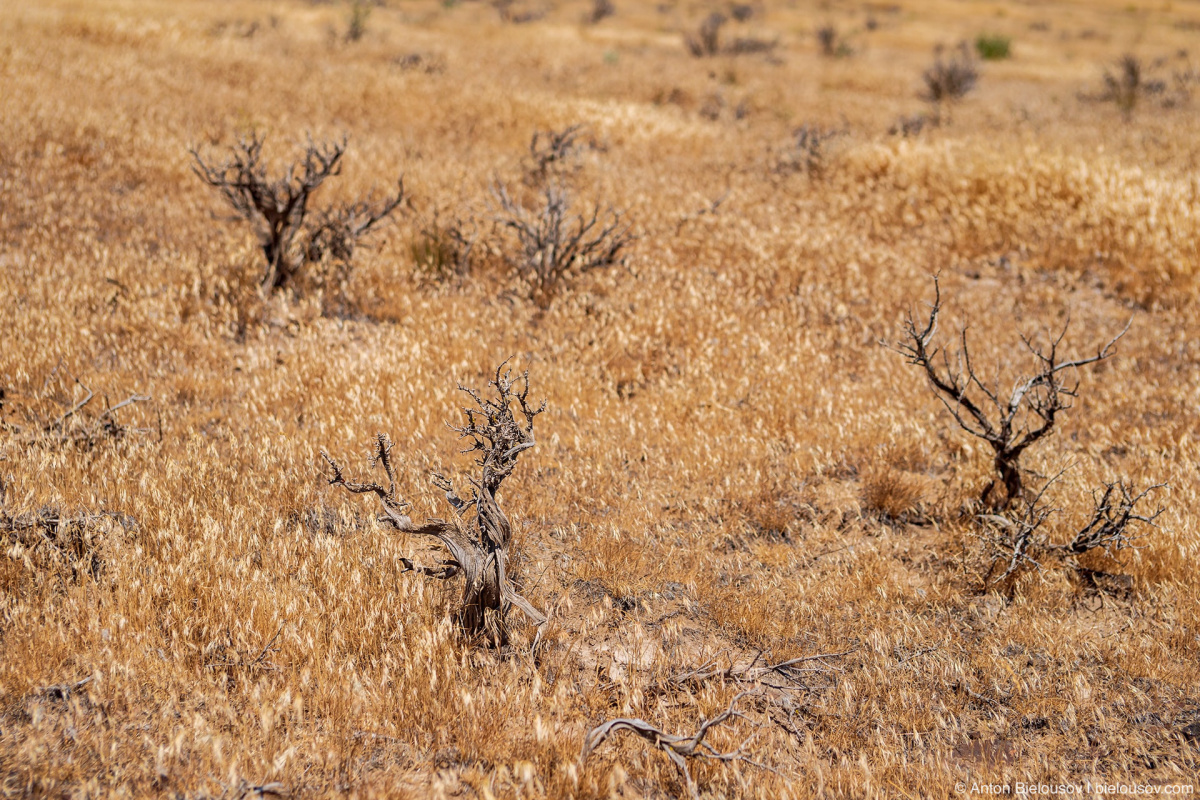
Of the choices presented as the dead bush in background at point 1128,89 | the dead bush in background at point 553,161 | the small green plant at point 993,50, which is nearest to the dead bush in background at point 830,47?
the small green plant at point 993,50

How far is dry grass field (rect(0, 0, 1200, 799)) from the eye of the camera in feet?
8.80

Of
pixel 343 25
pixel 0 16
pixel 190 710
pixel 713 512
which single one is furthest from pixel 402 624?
pixel 343 25

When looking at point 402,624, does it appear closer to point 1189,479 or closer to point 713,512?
point 713,512

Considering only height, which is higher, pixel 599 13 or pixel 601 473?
pixel 599 13

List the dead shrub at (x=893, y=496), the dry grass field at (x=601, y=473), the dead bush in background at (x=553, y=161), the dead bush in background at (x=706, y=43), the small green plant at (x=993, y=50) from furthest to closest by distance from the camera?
the small green plant at (x=993, y=50), the dead bush in background at (x=706, y=43), the dead bush in background at (x=553, y=161), the dead shrub at (x=893, y=496), the dry grass field at (x=601, y=473)

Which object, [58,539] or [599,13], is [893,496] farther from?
[599,13]

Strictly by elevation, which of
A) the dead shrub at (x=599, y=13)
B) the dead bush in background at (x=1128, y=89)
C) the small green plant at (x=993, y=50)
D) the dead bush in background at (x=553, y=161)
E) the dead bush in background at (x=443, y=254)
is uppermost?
the dead shrub at (x=599, y=13)

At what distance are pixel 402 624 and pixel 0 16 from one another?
18090 mm

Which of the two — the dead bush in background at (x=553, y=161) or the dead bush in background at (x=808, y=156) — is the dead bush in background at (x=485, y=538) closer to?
the dead bush in background at (x=553, y=161)

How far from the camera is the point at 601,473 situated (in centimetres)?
442

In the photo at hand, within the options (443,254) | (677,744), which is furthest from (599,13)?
(677,744)

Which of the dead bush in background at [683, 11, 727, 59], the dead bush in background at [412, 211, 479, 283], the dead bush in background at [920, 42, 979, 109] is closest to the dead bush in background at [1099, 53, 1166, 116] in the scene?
the dead bush in background at [920, 42, 979, 109]

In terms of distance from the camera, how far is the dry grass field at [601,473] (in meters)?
2.68

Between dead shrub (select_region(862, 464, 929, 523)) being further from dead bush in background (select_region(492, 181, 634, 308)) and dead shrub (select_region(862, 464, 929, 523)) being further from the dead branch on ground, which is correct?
dead bush in background (select_region(492, 181, 634, 308))
